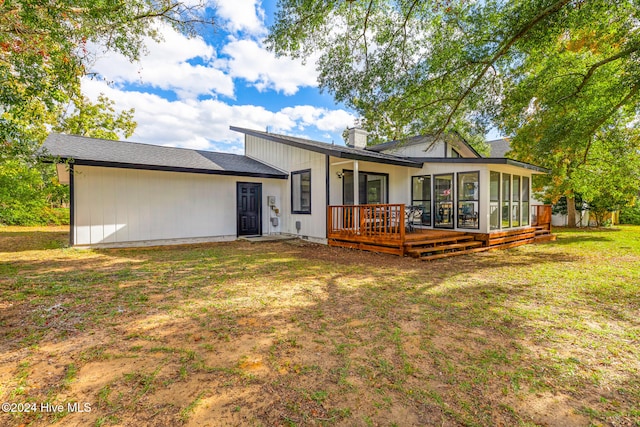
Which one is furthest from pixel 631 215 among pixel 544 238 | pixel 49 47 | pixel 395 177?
pixel 49 47

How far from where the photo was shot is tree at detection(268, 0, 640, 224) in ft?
20.9

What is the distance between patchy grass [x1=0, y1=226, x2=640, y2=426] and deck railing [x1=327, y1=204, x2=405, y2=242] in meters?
2.32

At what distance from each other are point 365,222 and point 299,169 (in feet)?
10.8

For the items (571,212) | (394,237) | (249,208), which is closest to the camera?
(394,237)

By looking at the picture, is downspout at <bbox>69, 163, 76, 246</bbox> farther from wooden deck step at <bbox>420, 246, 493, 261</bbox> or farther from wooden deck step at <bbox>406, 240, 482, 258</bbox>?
wooden deck step at <bbox>420, 246, 493, 261</bbox>

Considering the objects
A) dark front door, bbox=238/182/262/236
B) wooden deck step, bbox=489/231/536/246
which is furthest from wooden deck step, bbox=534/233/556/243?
dark front door, bbox=238/182/262/236

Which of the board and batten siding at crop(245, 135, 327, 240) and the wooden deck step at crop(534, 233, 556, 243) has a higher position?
the board and batten siding at crop(245, 135, 327, 240)

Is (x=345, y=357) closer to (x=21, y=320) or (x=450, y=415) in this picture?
(x=450, y=415)

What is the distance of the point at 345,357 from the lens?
7.93 feet

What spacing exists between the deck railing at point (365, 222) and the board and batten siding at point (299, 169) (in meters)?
0.37

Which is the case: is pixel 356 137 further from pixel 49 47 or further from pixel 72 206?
pixel 72 206

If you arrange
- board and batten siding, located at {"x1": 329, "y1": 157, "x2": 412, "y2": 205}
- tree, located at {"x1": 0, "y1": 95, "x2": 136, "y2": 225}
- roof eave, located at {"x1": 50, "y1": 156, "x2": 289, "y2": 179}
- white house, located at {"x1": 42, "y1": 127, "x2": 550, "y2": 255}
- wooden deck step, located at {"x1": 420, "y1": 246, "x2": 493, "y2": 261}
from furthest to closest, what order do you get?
board and batten siding, located at {"x1": 329, "y1": 157, "x2": 412, "y2": 205} → tree, located at {"x1": 0, "y1": 95, "x2": 136, "y2": 225} → white house, located at {"x1": 42, "y1": 127, "x2": 550, "y2": 255} → roof eave, located at {"x1": 50, "y1": 156, "x2": 289, "y2": 179} → wooden deck step, located at {"x1": 420, "y1": 246, "x2": 493, "y2": 261}

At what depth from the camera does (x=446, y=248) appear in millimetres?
7457

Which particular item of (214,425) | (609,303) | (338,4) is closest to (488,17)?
(338,4)
